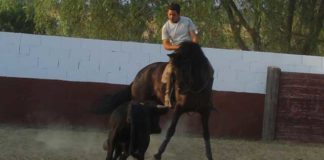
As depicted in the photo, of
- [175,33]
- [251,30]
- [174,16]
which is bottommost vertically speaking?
[251,30]

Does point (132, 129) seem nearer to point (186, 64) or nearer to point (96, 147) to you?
point (186, 64)

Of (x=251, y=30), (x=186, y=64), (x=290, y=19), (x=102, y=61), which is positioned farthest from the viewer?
(x=251, y=30)

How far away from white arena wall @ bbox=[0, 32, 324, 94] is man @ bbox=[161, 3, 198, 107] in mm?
2720

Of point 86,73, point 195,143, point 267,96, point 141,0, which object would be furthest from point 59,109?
point 141,0

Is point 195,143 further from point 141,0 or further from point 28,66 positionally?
point 141,0

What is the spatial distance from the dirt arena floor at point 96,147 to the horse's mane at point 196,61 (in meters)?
1.16

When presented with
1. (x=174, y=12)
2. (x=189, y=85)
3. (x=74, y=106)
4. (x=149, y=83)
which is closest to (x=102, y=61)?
(x=74, y=106)

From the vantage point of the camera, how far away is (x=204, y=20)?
1409cm

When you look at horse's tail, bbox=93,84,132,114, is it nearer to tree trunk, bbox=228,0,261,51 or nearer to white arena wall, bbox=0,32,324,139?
white arena wall, bbox=0,32,324,139

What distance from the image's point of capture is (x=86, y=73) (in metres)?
10.8

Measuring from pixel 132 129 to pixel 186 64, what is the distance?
1.74 m

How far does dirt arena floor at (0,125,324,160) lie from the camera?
8281 mm

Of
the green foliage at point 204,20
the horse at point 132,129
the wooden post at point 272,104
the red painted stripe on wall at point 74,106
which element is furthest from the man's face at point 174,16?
the green foliage at point 204,20

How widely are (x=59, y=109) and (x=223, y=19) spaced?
5.04 metres
